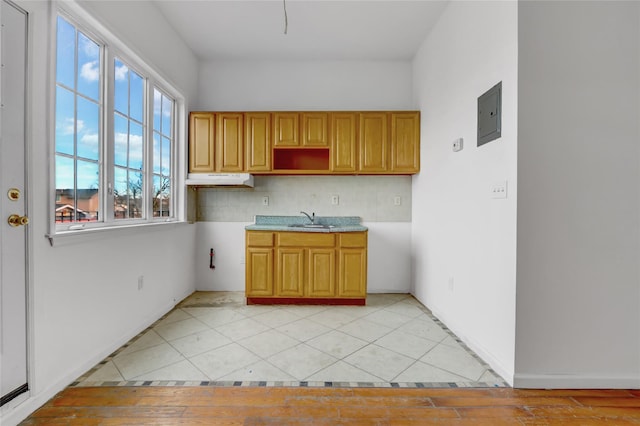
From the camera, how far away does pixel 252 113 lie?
3441mm

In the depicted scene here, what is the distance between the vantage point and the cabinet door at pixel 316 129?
3.41 meters

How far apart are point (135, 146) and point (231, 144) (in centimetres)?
107

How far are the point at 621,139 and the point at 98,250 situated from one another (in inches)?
134

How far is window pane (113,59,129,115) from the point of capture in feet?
7.57

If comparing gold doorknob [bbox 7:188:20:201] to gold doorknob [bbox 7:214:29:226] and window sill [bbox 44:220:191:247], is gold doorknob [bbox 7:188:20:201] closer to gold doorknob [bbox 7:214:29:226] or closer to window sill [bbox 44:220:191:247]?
gold doorknob [bbox 7:214:29:226]

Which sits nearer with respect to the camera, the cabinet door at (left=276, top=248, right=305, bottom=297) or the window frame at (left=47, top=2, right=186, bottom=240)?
the window frame at (left=47, top=2, right=186, bottom=240)

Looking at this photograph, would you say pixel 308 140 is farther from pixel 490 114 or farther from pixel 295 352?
pixel 295 352

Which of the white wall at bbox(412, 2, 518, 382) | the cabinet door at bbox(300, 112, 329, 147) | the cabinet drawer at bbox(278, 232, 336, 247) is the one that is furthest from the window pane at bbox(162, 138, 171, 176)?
the white wall at bbox(412, 2, 518, 382)

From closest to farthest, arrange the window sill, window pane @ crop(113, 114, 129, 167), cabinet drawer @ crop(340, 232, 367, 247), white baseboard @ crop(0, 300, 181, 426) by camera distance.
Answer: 1. white baseboard @ crop(0, 300, 181, 426)
2. the window sill
3. window pane @ crop(113, 114, 129, 167)
4. cabinet drawer @ crop(340, 232, 367, 247)

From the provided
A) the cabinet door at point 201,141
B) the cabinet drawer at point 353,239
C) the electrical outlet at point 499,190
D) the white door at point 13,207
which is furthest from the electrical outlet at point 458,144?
the white door at point 13,207

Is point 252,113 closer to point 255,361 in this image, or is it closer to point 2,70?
point 2,70

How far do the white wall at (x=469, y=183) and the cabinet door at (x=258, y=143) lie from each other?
1799mm

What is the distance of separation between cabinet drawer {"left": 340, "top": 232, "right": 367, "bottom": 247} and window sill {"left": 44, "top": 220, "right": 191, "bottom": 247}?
1853 millimetres

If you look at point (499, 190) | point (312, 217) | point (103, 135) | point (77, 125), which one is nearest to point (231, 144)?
point (312, 217)
